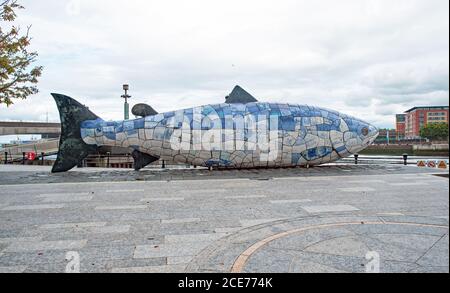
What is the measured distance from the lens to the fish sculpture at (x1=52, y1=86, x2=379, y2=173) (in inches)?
545

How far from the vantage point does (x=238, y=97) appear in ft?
50.0

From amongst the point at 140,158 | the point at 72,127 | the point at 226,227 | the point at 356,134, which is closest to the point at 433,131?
the point at 356,134

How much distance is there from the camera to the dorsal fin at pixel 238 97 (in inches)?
599

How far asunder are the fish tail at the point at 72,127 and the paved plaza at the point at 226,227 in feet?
10.5

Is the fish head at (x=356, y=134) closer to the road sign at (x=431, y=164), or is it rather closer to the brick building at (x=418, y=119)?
the road sign at (x=431, y=164)

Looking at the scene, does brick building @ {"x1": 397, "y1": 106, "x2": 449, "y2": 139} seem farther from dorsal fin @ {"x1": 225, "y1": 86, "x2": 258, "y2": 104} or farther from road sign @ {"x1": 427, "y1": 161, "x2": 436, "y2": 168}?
dorsal fin @ {"x1": 225, "y1": 86, "x2": 258, "y2": 104}

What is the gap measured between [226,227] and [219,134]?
28.4 ft

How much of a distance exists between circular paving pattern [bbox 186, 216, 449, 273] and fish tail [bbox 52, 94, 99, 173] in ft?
33.8

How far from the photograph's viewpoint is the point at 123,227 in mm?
5930

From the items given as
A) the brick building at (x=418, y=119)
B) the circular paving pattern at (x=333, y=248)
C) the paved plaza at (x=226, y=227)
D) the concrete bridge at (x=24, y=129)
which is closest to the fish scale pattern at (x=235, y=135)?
the paved plaza at (x=226, y=227)

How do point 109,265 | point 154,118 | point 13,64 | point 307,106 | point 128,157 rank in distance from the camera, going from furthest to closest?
point 128,157, point 307,106, point 154,118, point 13,64, point 109,265
